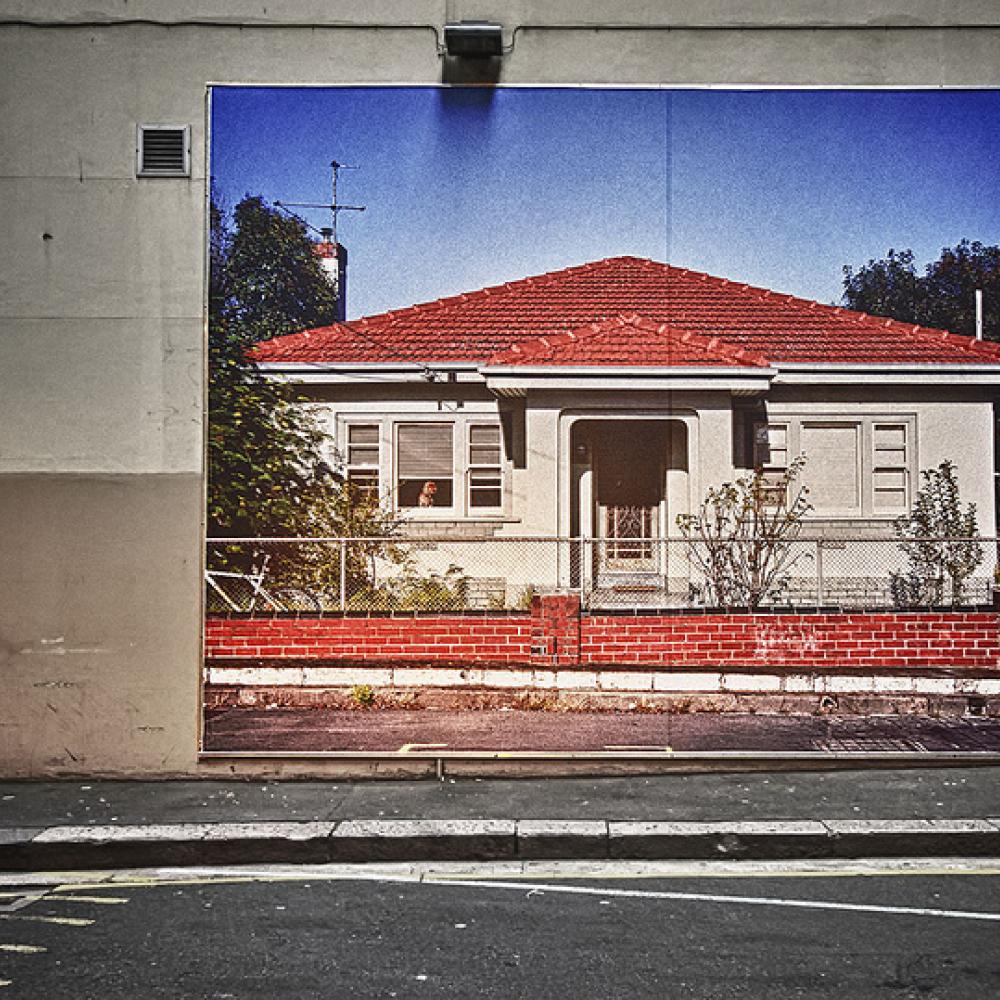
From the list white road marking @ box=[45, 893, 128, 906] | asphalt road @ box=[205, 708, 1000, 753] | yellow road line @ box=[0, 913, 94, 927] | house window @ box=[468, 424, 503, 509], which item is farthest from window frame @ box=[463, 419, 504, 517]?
yellow road line @ box=[0, 913, 94, 927]

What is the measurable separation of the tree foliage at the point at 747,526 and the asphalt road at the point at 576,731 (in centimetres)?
108

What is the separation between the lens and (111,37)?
9.57 metres

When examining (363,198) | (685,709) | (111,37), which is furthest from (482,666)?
(111,37)

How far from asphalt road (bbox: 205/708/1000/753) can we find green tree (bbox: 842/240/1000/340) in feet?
9.49

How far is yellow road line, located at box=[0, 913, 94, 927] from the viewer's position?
258 inches

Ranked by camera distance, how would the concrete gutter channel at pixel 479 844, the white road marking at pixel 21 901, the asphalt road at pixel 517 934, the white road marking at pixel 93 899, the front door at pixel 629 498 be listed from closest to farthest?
1. the asphalt road at pixel 517 934
2. the white road marking at pixel 21 901
3. the white road marking at pixel 93 899
4. the concrete gutter channel at pixel 479 844
5. the front door at pixel 629 498

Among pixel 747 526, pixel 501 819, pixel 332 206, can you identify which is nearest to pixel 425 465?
pixel 332 206

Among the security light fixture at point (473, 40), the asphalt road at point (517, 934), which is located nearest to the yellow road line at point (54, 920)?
the asphalt road at point (517, 934)

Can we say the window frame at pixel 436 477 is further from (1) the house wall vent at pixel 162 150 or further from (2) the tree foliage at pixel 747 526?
(1) the house wall vent at pixel 162 150

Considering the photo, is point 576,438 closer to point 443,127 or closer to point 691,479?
point 691,479

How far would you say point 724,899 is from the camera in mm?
6957

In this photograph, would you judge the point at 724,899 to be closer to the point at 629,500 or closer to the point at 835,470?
the point at 629,500

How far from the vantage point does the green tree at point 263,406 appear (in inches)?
379

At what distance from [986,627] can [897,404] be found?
1700 mm
